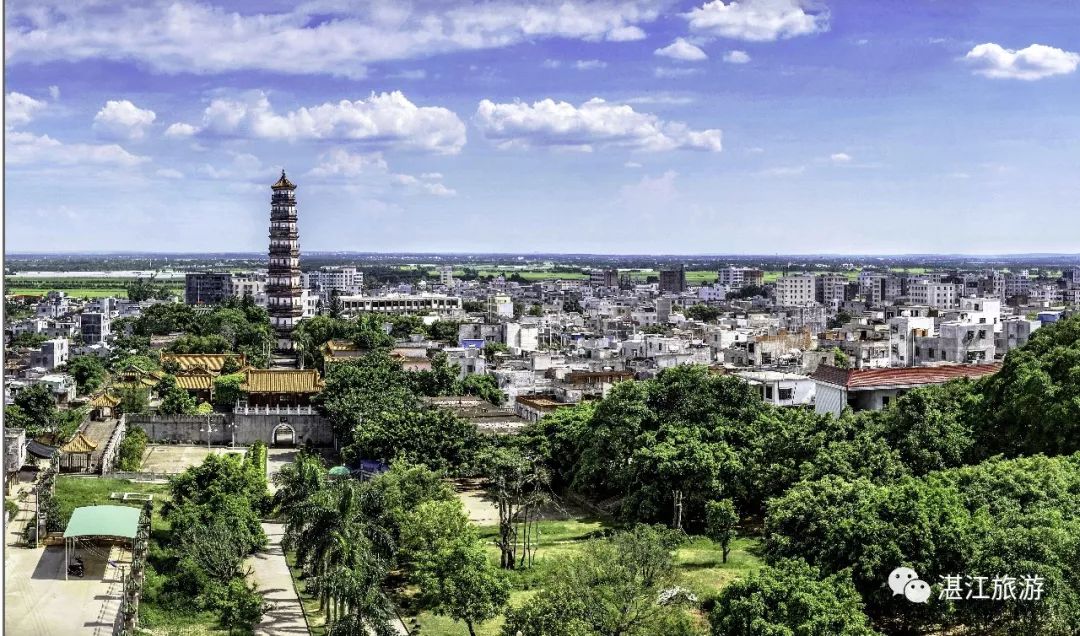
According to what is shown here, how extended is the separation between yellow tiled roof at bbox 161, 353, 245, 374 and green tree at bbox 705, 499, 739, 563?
52.6 ft

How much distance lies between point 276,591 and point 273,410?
33.3 feet

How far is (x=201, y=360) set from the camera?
26.1 meters

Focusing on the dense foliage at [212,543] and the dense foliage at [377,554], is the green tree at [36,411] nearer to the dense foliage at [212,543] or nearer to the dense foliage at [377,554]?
the dense foliage at [212,543]

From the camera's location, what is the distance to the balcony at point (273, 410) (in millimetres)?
20766

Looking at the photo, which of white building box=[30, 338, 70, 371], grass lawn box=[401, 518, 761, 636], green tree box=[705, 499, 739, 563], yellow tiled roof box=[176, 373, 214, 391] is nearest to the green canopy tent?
grass lawn box=[401, 518, 761, 636]

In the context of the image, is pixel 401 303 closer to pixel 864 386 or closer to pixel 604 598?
pixel 864 386

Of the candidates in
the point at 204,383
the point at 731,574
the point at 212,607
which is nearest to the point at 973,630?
the point at 731,574

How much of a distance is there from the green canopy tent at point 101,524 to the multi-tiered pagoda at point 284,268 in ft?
75.1

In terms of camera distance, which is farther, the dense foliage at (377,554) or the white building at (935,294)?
the white building at (935,294)

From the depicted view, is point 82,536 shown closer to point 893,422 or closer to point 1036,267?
point 893,422

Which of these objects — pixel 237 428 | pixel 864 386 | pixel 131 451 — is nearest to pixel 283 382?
pixel 237 428

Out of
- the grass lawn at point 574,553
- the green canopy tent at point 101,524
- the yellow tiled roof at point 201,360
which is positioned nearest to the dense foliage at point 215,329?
the yellow tiled roof at point 201,360

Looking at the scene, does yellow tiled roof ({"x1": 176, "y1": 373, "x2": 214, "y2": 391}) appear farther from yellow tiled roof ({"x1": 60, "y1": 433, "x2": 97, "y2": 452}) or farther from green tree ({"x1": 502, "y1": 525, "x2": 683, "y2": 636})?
green tree ({"x1": 502, "y1": 525, "x2": 683, "y2": 636})

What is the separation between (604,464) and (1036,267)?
91171mm
